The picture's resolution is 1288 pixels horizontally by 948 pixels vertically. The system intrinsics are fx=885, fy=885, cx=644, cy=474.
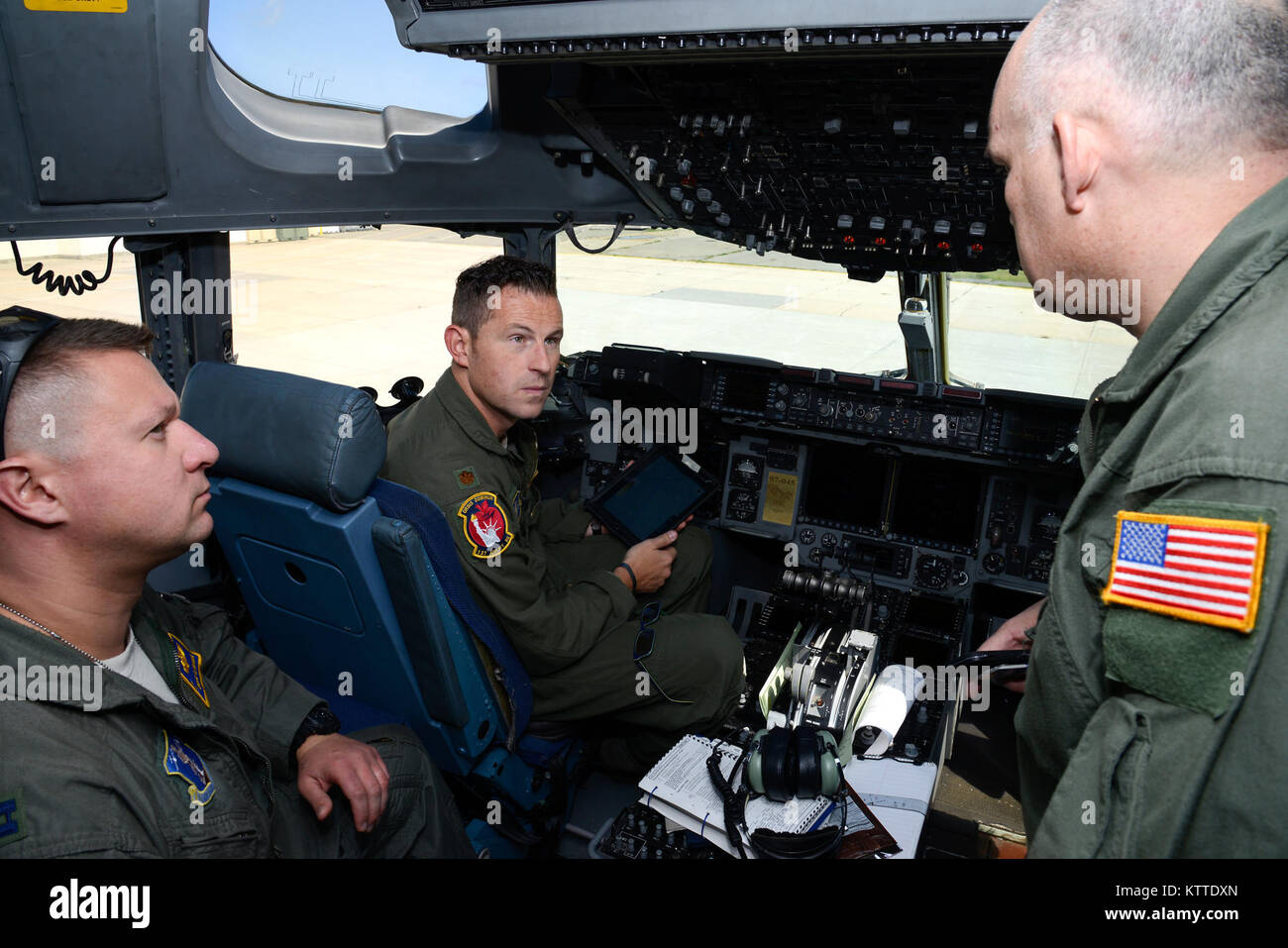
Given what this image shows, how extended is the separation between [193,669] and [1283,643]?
1.59 metres

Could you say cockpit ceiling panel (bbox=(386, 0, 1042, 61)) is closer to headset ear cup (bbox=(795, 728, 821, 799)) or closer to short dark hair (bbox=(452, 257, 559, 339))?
short dark hair (bbox=(452, 257, 559, 339))

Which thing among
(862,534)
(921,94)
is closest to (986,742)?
(862,534)

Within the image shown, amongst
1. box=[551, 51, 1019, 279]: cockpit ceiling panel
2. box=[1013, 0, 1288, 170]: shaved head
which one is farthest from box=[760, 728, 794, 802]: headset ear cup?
box=[551, 51, 1019, 279]: cockpit ceiling panel

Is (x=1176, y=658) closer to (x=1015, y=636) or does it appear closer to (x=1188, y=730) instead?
(x=1188, y=730)

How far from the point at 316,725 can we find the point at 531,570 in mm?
621

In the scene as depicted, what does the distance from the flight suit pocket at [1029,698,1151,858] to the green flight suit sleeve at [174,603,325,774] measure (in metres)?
1.38

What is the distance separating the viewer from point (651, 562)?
258cm

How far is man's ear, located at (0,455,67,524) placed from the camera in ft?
3.91

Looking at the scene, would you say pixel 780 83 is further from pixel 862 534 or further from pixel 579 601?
pixel 862 534

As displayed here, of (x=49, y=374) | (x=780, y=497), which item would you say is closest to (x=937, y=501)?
(x=780, y=497)

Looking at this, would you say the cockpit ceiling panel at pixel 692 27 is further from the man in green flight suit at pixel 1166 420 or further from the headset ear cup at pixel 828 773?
the headset ear cup at pixel 828 773

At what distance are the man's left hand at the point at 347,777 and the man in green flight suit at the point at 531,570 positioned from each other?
1.63 feet

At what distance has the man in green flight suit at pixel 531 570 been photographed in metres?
2.11

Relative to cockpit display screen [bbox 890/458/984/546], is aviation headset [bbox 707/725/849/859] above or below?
below
